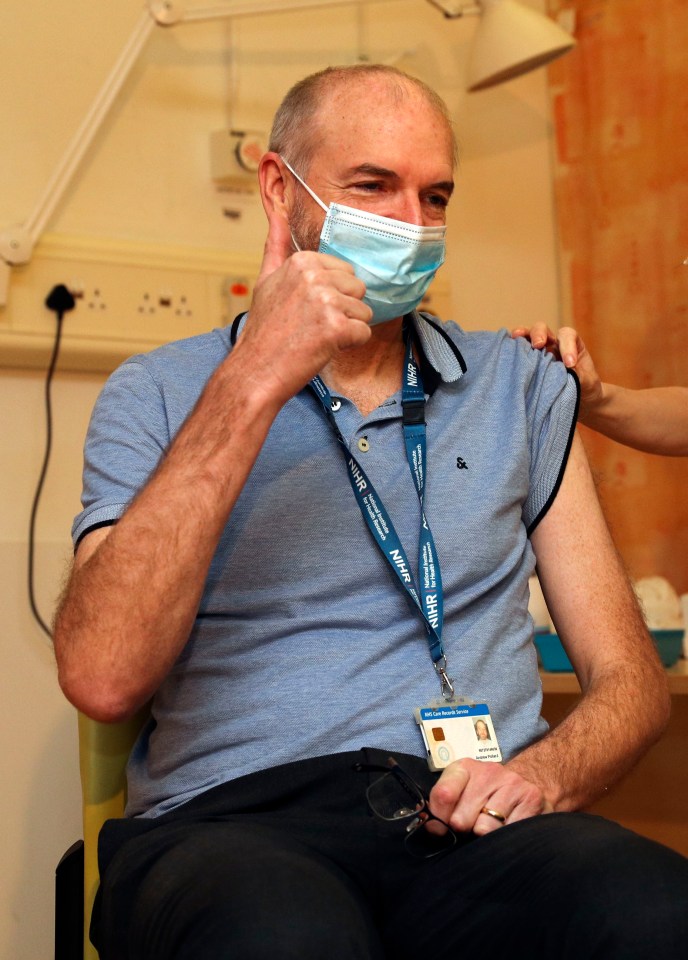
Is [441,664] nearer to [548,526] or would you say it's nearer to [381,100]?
[548,526]

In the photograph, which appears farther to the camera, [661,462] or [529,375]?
[661,462]

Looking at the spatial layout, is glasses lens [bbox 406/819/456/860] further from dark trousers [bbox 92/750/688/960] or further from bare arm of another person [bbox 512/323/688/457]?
bare arm of another person [bbox 512/323/688/457]

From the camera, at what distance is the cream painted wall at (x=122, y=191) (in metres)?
2.17

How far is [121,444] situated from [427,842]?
607 mm

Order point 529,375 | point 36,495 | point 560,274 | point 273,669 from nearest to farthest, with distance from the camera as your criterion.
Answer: point 273,669 → point 529,375 → point 36,495 → point 560,274

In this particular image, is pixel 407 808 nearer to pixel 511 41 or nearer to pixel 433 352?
pixel 433 352

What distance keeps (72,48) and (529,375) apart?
1337 mm

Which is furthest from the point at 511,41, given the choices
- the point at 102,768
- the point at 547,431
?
the point at 102,768

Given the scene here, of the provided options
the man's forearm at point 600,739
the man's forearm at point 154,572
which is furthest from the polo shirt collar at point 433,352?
the man's forearm at point 600,739

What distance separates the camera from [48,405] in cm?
225

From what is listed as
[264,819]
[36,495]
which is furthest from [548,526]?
[36,495]

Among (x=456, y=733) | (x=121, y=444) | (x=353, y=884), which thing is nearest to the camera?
(x=353, y=884)

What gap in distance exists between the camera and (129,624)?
1.20 meters

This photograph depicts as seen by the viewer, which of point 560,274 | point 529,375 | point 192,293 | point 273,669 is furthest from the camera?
point 560,274
